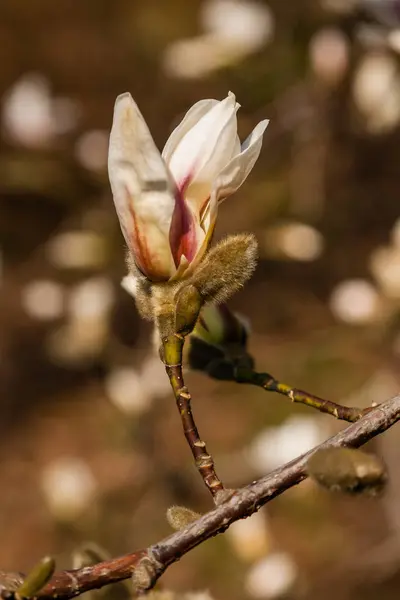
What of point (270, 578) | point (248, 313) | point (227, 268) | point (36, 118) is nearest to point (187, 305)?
point (227, 268)

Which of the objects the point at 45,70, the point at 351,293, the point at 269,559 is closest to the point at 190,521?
the point at 269,559

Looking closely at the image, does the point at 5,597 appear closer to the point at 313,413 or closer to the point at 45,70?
the point at 313,413

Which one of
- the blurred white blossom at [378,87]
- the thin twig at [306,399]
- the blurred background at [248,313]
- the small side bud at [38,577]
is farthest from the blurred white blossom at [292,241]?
the small side bud at [38,577]

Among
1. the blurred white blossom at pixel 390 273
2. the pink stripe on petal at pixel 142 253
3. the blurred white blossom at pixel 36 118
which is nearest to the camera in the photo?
the pink stripe on petal at pixel 142 253

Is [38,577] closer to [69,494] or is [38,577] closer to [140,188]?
[140,188]

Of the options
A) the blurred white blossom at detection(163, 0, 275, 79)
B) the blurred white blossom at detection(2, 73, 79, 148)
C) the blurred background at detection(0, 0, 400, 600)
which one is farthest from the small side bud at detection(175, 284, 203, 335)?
the blurred white blossom at detection(2, 73, 79, 148)

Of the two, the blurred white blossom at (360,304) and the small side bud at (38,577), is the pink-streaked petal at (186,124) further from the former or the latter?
the blurred white blossom at (360,304)
